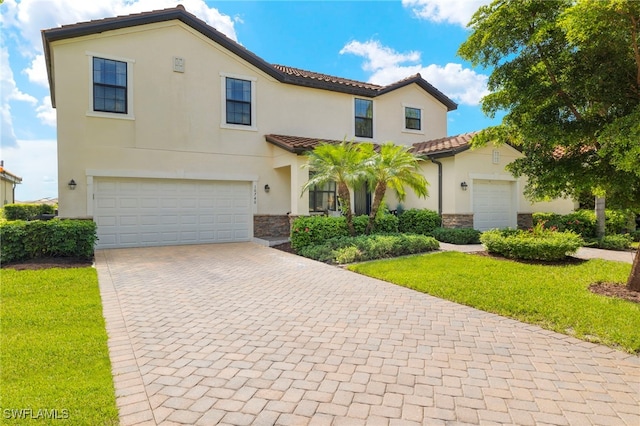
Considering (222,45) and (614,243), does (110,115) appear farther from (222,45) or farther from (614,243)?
(614,243)

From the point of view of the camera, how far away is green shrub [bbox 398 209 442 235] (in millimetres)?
14977

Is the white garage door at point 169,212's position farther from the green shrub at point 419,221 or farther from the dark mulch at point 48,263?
the green shrub at point 419,221

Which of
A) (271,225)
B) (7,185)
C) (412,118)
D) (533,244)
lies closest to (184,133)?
(271,225)

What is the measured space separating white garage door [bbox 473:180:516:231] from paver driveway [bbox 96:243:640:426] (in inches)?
415

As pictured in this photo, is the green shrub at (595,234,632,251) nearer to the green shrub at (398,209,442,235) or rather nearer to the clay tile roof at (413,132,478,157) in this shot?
the green shrub at (398,209,442,235)

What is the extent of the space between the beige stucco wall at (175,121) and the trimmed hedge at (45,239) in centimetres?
242

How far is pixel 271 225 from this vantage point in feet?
49.9

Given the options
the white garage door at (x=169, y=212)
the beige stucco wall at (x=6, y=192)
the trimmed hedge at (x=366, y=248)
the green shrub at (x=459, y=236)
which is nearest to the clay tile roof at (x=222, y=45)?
the white garage door at (x=169, y=212)

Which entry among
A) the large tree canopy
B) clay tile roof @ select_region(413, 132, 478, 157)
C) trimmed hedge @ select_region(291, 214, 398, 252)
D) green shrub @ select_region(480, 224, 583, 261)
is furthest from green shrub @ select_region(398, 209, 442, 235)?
the large tree canopy

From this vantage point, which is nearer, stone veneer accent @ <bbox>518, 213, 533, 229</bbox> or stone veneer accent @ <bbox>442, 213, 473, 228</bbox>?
stone veneer accent @ <bbox>442, 213, 473, 228</bbox>

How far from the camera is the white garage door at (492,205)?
1577 centimetres

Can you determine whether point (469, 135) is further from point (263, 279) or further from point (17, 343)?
point (17, 343)

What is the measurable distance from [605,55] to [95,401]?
894cm

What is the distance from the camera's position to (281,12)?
13.6 meters
